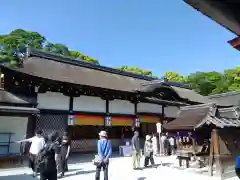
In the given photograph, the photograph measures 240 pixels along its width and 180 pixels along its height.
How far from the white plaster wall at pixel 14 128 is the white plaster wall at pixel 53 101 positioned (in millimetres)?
1249

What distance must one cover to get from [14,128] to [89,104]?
15.7 feet

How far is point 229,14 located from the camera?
2320 millimetres

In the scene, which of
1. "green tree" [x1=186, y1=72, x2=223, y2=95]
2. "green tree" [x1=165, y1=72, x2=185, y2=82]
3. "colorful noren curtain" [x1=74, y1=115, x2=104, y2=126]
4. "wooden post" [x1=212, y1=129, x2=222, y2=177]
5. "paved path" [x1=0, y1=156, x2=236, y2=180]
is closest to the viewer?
"paved path" [x1=0, y1=156, x2=236, y2=180]

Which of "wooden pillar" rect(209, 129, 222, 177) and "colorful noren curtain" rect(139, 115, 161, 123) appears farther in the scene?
"colorful noren curtain" rect(139, 115, 161, 123)

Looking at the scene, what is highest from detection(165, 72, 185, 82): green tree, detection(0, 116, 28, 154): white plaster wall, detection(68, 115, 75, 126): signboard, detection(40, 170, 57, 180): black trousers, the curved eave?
detection(165, 72, 185, 82): green tree

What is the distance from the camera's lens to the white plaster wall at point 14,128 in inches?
476

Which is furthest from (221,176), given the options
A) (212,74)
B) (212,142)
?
(212,74)

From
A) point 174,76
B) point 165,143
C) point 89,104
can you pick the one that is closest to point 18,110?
point 89,104

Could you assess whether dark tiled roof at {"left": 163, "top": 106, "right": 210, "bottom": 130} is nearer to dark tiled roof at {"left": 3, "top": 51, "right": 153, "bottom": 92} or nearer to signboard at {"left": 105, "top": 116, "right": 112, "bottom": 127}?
signboard at {"left": 105, "top": 116, "right": 112, "bottom": 127}

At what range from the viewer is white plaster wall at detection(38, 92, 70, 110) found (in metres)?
13.4

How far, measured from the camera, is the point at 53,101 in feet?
45.4

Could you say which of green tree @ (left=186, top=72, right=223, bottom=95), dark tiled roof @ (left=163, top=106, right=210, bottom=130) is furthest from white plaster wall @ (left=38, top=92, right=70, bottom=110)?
green tree @ (left=186, top=72, right=223, bottom=95)

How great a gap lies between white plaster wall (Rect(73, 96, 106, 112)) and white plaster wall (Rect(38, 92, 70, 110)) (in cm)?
65

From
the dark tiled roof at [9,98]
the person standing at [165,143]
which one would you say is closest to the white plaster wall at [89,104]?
the dark tiled roof at [9,98]
